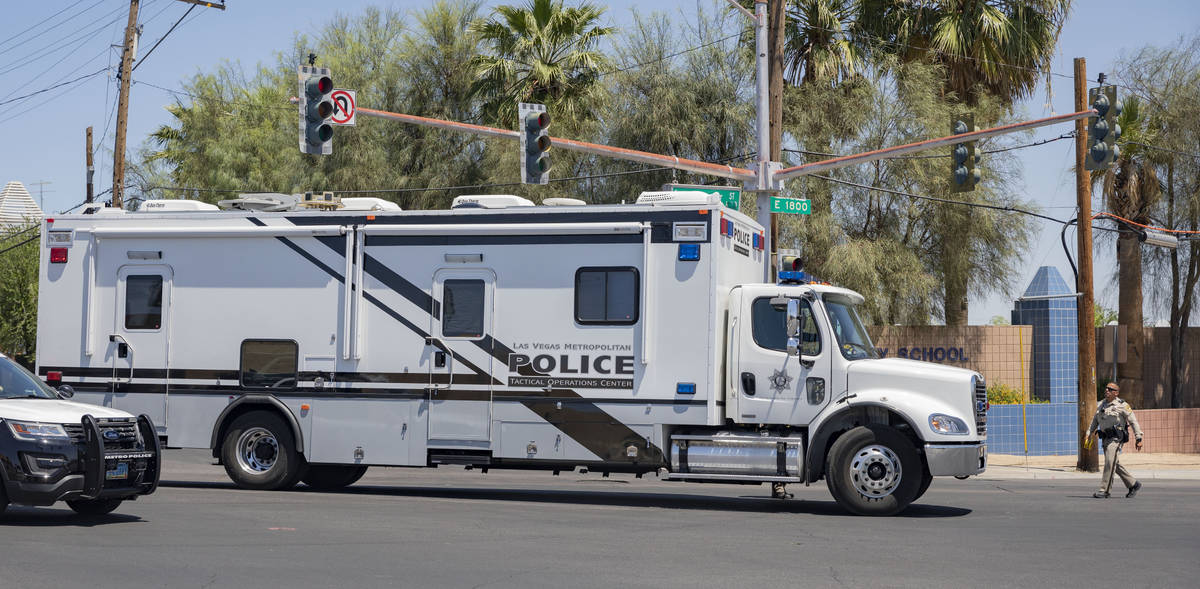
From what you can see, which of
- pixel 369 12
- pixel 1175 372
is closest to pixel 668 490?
pixel 1175 372

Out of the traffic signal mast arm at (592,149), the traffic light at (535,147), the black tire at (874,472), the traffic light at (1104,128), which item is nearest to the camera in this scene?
the black tire at (874,472)

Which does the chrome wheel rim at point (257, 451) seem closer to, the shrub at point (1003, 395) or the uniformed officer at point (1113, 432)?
the uniformed officer at point (1113, 432)

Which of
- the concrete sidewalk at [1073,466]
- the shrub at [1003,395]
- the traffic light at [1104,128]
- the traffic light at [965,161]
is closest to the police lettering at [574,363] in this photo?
the traffic light at [965,161]

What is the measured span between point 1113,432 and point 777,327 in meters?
6.36

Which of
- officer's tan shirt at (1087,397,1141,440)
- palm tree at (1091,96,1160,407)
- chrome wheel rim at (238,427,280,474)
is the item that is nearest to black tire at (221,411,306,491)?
chrome wheel rim at (238,427,280,474)

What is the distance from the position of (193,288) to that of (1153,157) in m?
24.9

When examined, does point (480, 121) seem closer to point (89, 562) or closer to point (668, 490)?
point (668, 490)

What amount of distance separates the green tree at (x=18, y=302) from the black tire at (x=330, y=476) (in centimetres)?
2878

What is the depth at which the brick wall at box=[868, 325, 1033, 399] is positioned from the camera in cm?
2939

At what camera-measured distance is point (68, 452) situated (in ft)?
37.2

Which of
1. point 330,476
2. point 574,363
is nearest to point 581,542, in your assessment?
point 574,363

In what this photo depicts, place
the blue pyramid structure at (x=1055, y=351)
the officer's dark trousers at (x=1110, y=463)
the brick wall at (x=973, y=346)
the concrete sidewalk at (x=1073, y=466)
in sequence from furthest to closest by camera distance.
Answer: the blue pyramid structure at (x=1055, y=351), the brick wall at (x=973, y=346), the concrete sidewalk at (x=1073, y=466), the officer's dark trousers at (x=1110, y=463)

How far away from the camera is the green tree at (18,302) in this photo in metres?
41.9

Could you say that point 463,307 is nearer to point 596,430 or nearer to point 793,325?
point 596,430
